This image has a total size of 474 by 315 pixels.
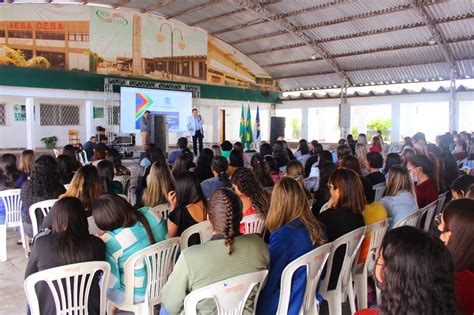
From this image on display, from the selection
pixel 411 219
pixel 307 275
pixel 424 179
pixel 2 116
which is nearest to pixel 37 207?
pixel 307 275

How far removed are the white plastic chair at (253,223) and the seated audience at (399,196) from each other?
109cm

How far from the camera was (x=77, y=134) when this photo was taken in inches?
629

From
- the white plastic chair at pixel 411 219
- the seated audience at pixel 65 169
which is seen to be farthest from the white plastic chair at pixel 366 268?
the seated audience at pixel 65 169

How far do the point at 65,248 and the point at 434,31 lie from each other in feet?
45.7

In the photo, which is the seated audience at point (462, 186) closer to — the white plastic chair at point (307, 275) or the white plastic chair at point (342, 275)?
the white plastic chair at point (342, 275)

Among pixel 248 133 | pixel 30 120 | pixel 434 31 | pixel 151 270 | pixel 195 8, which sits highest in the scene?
pixel 195 8

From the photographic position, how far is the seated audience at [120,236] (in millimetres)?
2357

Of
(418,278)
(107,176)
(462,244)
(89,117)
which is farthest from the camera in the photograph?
(89,117)

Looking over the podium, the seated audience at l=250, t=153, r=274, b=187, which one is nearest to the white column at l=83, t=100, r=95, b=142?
the podium

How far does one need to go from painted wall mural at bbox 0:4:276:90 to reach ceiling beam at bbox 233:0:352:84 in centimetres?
386

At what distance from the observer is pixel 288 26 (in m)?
15.3

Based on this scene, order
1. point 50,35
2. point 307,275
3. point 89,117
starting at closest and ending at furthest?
point 307,275, point 50,35, point 89,117

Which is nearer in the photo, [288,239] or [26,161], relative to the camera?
[288,239]

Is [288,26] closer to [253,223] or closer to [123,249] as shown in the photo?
[253,223]
